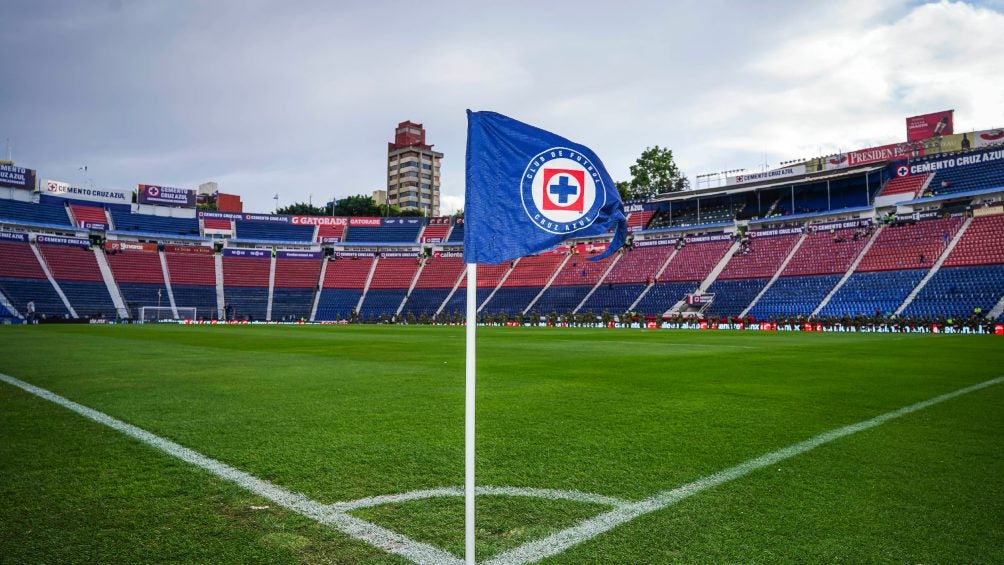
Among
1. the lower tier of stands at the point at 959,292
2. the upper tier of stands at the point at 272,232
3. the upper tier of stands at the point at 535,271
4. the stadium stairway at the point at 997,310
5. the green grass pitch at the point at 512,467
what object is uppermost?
the upper tier of stands at the point at 272,232

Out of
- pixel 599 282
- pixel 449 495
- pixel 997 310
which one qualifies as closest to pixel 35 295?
pixel 599 282

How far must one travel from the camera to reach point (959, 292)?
3959 centimetres

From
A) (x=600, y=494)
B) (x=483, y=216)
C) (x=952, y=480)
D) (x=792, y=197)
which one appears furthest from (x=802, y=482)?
(x=792, y=197)

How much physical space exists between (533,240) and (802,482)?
2.87 meters

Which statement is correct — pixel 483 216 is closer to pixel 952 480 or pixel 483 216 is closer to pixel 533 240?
pixel 533 240

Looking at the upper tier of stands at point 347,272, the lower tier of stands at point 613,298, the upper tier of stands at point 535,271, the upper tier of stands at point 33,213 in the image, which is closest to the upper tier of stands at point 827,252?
the lower tier of stands at point 613,298

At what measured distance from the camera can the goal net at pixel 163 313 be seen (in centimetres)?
5944

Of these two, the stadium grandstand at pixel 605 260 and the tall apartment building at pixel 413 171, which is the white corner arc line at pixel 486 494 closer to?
the stadium grandstand at pixel 605 260

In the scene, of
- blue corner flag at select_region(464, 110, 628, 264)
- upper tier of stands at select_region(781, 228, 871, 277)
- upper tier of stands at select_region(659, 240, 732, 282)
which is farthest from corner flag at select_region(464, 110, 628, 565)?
upper tier of stands at select_region(659, 240, 732, 282)

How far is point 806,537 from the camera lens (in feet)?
11.3

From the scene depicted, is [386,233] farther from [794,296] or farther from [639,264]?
[794,296]

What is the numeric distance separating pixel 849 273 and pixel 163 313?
6480 centimetres

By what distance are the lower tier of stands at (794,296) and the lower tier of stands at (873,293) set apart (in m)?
1.17

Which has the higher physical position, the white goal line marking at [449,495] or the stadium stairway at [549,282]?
the stadium stairway at [549,282]
